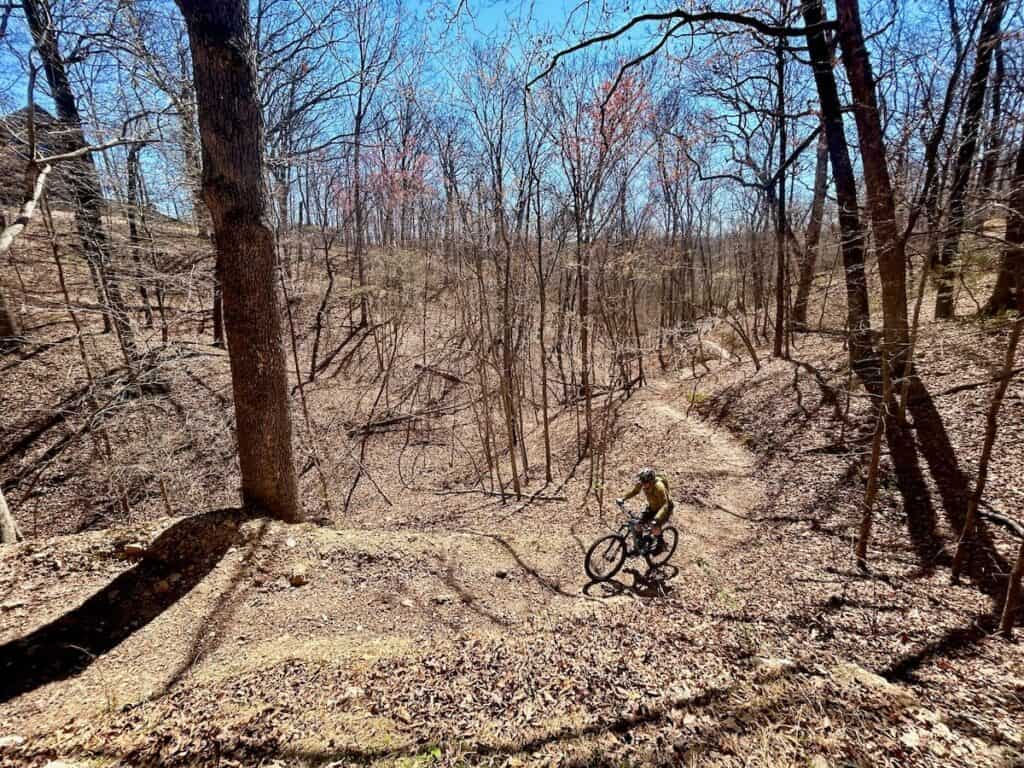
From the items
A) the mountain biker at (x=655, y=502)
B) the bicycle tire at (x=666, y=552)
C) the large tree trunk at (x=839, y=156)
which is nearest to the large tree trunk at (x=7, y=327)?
the mountain biker at (x=655, y=502)

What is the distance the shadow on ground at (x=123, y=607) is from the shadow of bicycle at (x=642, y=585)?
403 centimetres

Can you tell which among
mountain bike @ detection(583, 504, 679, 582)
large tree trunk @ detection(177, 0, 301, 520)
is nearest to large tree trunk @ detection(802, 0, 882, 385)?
mountain bike @ detection(583, 504, 679, 582)

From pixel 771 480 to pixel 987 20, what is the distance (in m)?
7.27

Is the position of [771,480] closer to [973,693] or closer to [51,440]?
[973,693]

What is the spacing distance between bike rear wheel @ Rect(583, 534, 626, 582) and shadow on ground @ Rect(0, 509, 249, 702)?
4.05 m

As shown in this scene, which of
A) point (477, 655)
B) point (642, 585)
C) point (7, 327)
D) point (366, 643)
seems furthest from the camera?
point (7, 327)

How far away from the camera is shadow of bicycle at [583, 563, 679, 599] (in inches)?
203

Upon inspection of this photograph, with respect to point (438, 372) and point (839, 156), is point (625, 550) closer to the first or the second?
point (839, 156)

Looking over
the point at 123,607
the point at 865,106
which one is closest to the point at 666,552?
the point at 123,607

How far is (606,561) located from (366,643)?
330 centimetres

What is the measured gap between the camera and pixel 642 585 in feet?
17.7

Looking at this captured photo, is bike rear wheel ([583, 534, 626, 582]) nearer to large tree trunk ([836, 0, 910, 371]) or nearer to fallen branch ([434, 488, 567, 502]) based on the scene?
fallen branch ([434, 488, 567, 502])

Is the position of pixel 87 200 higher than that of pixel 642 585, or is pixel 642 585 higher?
pixel 87 200

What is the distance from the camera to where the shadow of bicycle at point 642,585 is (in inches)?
203
